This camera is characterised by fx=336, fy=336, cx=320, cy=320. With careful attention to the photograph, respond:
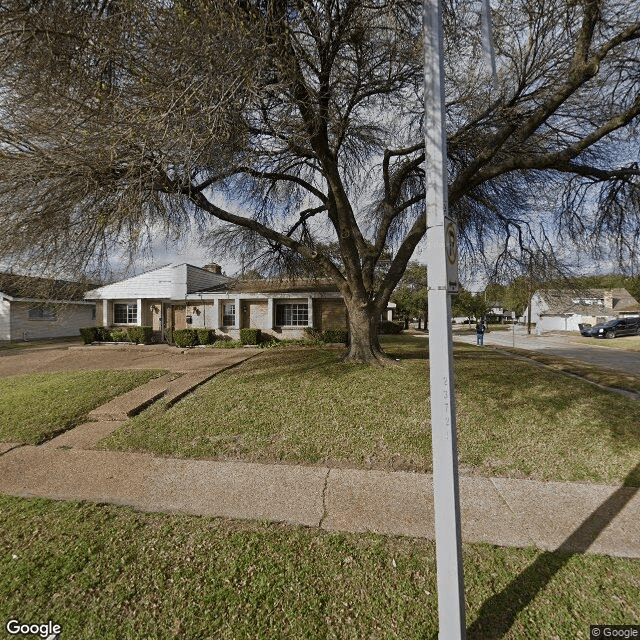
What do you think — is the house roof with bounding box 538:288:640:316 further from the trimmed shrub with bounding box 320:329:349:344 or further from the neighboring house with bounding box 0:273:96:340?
the neighboring house with bounding box 0:273:96:340

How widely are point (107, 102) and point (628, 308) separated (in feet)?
191

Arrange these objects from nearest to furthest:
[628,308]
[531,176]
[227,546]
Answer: [227,546]
[531,176]
[628,308]

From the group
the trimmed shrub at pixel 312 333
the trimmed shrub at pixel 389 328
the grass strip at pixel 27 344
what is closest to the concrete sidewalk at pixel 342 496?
the trimmed shrub at pixel 312 333

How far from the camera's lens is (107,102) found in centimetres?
390

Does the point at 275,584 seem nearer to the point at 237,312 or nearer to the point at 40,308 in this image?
the point at 40,308

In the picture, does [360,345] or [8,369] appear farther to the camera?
[8,369]

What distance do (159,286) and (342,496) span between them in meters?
18.5

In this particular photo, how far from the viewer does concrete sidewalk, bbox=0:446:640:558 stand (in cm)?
310

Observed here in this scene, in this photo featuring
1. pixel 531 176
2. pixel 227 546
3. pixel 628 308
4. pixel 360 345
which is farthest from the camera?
pixel 628 308

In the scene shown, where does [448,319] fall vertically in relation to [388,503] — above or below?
above

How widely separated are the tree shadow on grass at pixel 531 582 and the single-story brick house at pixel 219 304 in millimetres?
14502

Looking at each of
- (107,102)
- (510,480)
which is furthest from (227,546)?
(107,102)

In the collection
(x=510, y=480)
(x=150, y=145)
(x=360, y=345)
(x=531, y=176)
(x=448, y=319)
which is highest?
(x=531, y=176)

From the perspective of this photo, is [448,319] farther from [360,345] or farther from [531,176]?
[531,176]
